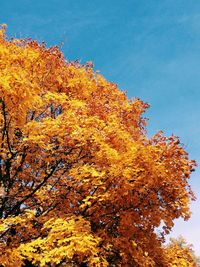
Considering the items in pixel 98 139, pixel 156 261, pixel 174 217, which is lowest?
pixel 156 261

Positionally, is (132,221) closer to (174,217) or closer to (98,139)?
(174,217)

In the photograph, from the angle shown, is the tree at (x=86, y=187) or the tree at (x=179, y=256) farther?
the tree at (x=179, y=256)

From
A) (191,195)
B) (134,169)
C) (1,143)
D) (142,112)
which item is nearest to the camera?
(134,169)

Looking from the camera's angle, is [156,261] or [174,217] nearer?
[174,217]

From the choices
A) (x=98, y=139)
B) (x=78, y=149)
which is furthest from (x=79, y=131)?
(x=78, y=149)

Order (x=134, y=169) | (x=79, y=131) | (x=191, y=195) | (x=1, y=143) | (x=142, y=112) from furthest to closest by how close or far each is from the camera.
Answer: (x=142, y=112) → (x=1, y=143) → (x=191, y=195) → (x=79, y=131) → (x=134, y=169)

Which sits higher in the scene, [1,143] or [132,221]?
[1,143]

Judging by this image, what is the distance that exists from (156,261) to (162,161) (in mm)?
4310

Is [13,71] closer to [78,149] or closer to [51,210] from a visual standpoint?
[78,149]

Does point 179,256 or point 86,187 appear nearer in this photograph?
point 86,187

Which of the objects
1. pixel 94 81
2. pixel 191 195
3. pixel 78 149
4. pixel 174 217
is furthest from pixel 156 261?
pixel 94 81

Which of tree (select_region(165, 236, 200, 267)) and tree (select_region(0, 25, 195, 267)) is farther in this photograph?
tree (select_region(165, 236, 200, 267))

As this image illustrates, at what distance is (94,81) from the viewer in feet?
66.8

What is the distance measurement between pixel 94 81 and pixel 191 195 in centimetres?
1042
